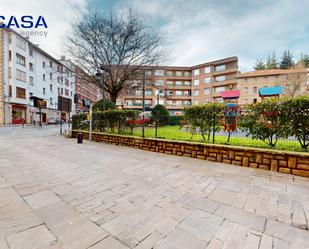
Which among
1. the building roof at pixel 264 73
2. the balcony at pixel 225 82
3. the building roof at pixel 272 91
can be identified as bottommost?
the building roof at pixel 272 91

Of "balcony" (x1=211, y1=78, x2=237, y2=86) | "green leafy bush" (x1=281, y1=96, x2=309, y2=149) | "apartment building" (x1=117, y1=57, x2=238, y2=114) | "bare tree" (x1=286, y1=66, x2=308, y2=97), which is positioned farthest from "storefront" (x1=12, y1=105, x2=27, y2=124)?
"bare tree" (x1=286, y1=66, x2=308, y2=97)

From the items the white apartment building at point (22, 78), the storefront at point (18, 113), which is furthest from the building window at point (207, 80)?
the storefront at point (18, 113)

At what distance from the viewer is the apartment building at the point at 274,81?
88.7 ft

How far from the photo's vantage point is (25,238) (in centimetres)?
194

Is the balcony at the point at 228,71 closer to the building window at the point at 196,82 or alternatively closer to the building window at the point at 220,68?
the building window at the point at 220,68

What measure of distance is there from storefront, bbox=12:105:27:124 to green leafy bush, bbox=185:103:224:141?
104 ft

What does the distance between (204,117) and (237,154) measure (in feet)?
6.26

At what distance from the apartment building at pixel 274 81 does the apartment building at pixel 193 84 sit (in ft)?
10.4

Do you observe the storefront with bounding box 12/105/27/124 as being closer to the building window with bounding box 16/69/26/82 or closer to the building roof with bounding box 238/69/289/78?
the building window with bounding box 16/69/26/82

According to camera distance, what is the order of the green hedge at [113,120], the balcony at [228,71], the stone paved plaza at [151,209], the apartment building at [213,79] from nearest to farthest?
the stone paved plaza at [151,209], the green hedge at [113,120], the balcony at [228,71], the apartment building at [213,79]

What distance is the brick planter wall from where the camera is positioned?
4.29 meters

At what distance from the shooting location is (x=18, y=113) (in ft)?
94.1

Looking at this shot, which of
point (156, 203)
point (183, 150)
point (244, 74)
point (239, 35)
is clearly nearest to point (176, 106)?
point (244, 74)

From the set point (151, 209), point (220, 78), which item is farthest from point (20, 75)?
point (220, 78)
